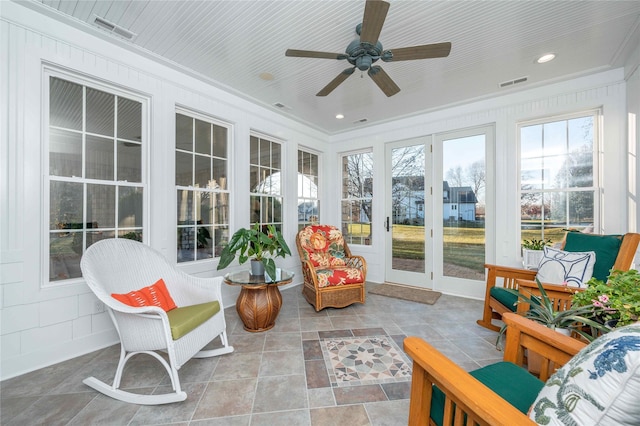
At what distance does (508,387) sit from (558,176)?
3281 millimetres

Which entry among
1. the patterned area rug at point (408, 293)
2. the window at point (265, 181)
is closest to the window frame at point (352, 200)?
the patterned area rug at point (408, 293)

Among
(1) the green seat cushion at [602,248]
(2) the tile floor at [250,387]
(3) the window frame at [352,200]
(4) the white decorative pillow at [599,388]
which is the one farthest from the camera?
(3) the window frame at [352,200]

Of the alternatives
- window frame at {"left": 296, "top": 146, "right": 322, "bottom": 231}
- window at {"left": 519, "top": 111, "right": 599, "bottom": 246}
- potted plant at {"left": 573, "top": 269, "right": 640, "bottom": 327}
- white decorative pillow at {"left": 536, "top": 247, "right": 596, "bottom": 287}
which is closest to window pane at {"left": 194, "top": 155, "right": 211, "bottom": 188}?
window frame at {"left": 296, "top": 146, "right": 322, "bottom": 231}

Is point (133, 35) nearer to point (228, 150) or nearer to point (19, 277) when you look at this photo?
point (228, 150)

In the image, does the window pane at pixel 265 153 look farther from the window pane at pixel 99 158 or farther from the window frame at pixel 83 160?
the window pane at pixel 99 158

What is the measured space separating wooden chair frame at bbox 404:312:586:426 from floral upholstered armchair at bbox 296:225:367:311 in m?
2.08

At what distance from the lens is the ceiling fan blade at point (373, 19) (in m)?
1.55

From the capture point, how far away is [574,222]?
3.10 m

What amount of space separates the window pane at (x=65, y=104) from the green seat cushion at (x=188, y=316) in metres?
1.94

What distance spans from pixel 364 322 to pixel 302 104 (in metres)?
3.11

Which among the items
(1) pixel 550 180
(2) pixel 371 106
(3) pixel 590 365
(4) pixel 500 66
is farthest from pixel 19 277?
(1) pixel 550 180

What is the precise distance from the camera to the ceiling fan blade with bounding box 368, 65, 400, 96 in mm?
2305

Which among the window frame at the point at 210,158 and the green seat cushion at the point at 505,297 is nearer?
the green seat cushion at the point at 505,297

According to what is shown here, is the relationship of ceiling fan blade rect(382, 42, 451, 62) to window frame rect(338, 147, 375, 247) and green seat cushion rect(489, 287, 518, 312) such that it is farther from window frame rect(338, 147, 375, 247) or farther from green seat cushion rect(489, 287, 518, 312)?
window frame rect(338, 147, 375, 247)
